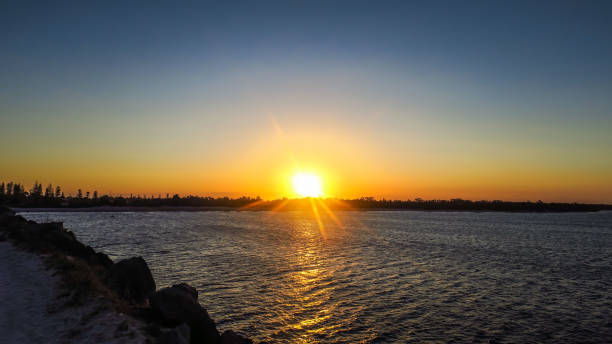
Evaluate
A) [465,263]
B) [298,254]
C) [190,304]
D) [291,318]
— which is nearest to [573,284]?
[465,263]

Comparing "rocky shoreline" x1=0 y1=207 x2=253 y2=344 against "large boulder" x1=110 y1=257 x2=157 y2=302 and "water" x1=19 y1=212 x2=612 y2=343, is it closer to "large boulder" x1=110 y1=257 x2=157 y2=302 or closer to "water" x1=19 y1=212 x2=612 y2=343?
"large boulder" x1=110 y1=257 x2=157 y2=302

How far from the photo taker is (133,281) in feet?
64.2

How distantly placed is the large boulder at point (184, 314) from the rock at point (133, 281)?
14.7ft

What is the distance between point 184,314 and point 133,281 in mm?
6569

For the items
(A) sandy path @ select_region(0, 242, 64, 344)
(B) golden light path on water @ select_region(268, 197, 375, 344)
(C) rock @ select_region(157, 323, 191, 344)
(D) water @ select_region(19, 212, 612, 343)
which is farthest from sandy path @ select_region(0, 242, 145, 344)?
(B) golden light path on water @ select_region(268, 197, 375, 344)

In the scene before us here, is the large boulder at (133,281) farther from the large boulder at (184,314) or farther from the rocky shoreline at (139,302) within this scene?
the large boulder at (184,314)

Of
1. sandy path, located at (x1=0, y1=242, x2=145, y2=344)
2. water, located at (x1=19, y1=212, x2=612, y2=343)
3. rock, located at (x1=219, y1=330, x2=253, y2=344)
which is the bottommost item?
water, located at (x1=19, y1=212, x2=612, y2=343)

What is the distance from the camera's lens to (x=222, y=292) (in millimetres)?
27391

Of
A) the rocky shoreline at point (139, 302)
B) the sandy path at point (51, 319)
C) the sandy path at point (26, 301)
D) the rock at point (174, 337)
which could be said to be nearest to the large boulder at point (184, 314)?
the rocky shoreline at point (139, 302)

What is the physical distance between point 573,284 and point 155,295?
1488 inches

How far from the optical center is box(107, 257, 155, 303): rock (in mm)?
19078

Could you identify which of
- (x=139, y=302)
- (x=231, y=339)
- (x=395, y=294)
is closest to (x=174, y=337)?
(x=231, y=339)

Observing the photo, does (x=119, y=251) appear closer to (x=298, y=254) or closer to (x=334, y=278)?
(x=298, y=254)

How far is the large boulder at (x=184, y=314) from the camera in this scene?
48.7 feet
